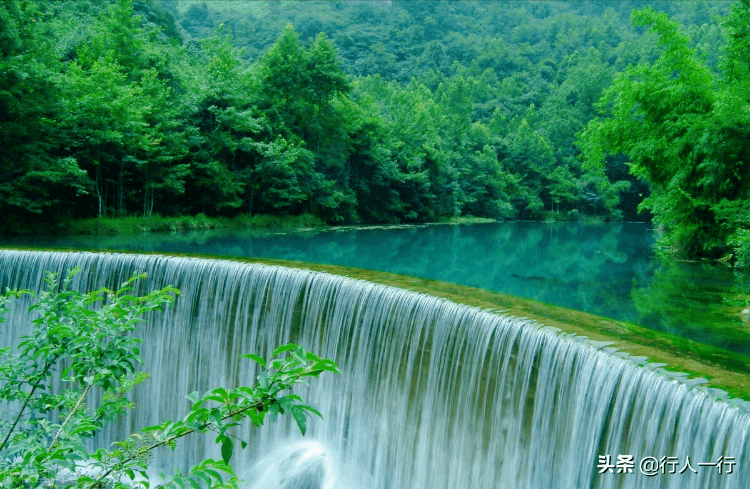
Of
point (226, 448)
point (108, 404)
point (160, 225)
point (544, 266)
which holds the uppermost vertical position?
point (160, 225)

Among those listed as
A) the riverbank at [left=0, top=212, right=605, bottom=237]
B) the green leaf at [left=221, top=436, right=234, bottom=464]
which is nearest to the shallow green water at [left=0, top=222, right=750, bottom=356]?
the riverbank at [left=0, top=212, right=605, bottom=237]

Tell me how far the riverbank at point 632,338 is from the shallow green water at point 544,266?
905mm

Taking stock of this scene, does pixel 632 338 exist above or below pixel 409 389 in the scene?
above

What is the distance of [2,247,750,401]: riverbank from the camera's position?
5262 millimetres

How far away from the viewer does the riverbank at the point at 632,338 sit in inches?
207

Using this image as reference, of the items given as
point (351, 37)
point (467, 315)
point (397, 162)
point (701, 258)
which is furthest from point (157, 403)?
point (351, 37)

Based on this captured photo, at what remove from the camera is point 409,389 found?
7.64 meters

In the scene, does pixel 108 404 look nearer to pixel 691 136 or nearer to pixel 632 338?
pixel 632 338

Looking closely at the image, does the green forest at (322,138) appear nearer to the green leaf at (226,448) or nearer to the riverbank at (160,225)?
the riverbank at (160,225)

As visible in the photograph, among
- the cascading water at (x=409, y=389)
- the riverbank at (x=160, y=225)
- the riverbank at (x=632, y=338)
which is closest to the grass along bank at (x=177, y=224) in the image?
the riverbank at (x=160, y=225)

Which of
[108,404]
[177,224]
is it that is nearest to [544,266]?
[177,224]

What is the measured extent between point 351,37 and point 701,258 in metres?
66.2

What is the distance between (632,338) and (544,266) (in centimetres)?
942

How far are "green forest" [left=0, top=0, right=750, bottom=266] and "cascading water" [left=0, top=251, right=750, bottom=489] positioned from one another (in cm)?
636
